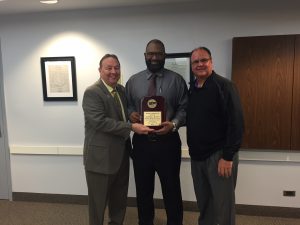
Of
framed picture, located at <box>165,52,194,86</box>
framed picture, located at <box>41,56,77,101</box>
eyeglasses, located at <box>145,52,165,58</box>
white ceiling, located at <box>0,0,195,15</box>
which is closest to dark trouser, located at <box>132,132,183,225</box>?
eyeglasses, located at <box>145,52,165,58</box>

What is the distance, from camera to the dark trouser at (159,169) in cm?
238

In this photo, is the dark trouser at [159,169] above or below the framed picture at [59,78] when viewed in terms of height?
below

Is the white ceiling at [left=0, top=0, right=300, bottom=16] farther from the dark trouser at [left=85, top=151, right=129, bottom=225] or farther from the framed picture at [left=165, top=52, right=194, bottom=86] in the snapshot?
the dark trouser at [left=85, top=151, right=129, bottom=225]

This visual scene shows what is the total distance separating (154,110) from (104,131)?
429 millimetres

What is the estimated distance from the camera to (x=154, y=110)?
7.56 feet

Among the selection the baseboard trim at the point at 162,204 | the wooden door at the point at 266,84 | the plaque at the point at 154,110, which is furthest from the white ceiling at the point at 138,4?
the baseboard trim at the point at 162,204

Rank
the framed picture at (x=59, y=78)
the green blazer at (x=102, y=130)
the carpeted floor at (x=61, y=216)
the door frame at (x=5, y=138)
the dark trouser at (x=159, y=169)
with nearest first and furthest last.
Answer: the green blazer at (x=102, y=130), the dark trouser at (x=159, y=169), the carpeted floor at (x=61, y=216), the framed picture at (x=59, y=78), the door frame at (x=5, y=138)

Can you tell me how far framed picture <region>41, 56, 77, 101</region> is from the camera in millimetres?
3193

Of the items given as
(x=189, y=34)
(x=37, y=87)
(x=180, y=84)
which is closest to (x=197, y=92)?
(x=180, y=84)

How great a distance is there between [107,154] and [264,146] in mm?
1567

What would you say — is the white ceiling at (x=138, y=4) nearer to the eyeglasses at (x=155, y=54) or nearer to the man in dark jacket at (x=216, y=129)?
the eyeglasses at (x=155, y=54)

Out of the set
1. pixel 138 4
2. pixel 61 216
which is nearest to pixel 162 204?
pixel 61 216

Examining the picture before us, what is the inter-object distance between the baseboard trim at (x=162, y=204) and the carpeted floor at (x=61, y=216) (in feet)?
0.17

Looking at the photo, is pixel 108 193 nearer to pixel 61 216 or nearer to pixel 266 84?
pixel 61 216
